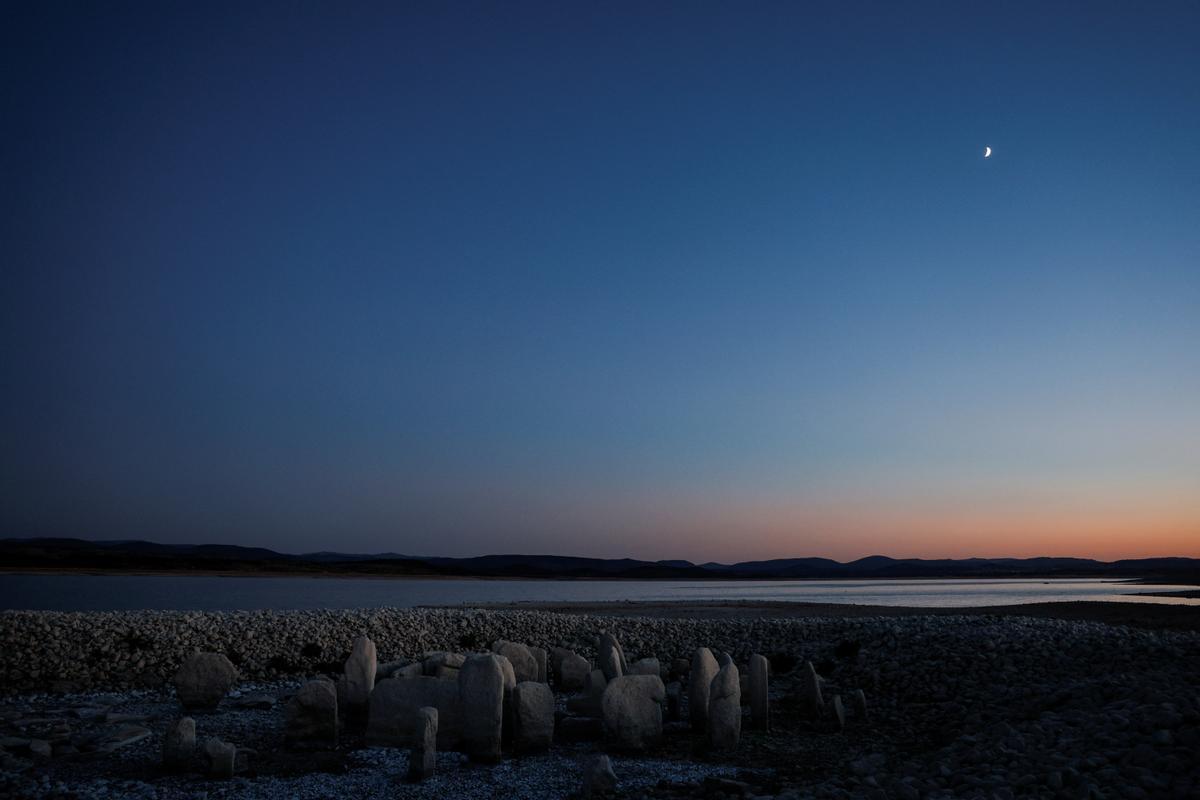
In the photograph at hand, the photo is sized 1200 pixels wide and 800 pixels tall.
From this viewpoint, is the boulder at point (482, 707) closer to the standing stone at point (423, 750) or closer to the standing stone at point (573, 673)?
the standing stone at point (423, 750)

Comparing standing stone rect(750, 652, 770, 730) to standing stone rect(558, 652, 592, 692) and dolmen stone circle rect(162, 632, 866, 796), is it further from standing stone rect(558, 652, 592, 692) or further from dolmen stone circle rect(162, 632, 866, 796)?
standing stone rect(558, 652, 592, 692)

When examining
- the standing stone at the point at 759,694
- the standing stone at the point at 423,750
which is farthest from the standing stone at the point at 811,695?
the standing stone at the point at 423,750

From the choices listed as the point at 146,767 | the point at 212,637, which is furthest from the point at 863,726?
the point at 212,637

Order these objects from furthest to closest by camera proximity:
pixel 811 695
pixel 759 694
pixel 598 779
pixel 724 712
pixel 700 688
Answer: pixel 811 695 → pixel 759 694 → pixel 700 688 → pixel 724 712 → pixel 598 779

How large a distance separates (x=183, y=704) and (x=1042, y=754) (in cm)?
1357

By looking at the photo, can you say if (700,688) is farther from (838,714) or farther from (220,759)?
(220,759)

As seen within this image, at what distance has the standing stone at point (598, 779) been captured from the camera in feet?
32.1

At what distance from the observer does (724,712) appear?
12.2m

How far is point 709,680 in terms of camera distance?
43.1 ft

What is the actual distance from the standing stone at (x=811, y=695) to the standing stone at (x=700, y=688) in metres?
2.21

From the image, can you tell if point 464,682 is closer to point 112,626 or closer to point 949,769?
point 949,769

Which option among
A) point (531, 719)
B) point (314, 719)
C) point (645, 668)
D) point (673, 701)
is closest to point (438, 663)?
point (314, 719)

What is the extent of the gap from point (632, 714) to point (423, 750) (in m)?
3.05

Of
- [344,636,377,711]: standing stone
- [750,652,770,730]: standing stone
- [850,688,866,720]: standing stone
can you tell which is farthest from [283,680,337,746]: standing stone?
[850,688,866,720]: standing stone
